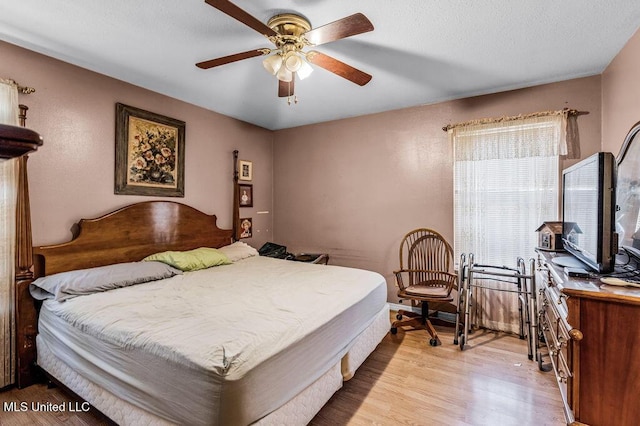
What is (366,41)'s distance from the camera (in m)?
2.25

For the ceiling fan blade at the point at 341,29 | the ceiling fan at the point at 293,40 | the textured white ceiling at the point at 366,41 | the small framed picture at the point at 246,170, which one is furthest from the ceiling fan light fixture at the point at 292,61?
the small framed picture at the point at 246,170

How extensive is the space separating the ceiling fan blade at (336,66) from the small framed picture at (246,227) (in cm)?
265

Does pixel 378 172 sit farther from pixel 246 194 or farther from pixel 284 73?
pixel 284 73

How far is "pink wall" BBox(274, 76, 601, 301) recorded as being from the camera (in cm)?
312

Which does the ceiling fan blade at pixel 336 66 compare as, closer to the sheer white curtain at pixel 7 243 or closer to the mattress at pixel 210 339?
A: the mattress at pixel 210 339

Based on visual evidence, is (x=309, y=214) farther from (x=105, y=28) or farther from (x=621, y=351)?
(x=621, y=351)

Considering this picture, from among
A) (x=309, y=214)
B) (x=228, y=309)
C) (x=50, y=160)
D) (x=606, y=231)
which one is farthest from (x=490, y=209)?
(x=50, y=160)

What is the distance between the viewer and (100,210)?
9.22 feet

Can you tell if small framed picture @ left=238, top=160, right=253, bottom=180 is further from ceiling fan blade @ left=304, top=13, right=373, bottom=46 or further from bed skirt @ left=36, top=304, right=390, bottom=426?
bed skirt @ left=36, top=304, right=390, bottom=426

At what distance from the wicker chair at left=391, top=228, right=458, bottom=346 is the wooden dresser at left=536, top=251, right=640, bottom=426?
1.55m

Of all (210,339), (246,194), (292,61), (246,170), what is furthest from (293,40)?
(246,194)

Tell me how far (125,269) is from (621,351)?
3239mm

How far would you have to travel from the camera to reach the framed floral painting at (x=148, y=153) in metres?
2.94

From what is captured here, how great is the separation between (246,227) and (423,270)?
2444mm
